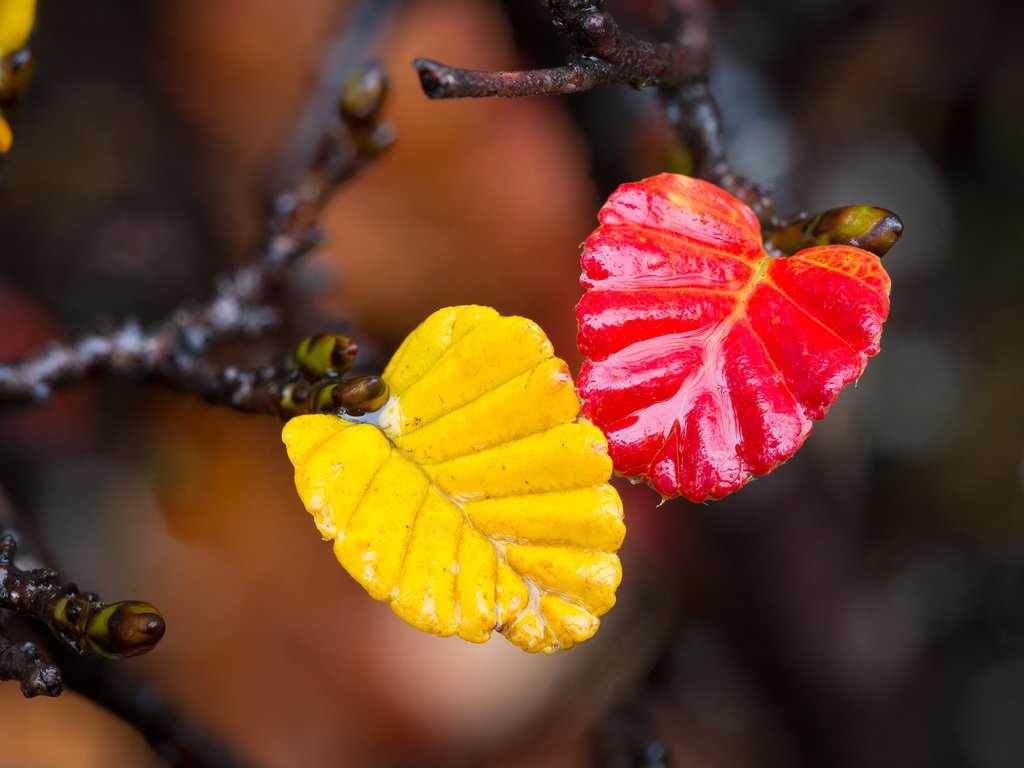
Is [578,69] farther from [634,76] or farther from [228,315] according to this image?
[228,315]

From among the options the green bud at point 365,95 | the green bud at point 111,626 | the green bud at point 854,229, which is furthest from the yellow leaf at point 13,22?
the green bud at point 854,229

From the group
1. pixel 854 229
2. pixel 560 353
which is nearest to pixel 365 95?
pixel 854 229

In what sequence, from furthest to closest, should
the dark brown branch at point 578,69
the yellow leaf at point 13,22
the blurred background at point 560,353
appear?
1. the blurred background at point 560,353
2. the yellow leaf at point 13,22
3. the dark brown branch at point 578,69

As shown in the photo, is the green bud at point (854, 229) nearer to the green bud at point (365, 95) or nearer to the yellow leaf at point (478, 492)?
the yellow leaf at point (478, 492)

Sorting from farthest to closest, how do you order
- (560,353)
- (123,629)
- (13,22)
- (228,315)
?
(560,353)
(228,315)
(13,22)
(123,629)

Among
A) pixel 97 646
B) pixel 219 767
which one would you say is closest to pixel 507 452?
pixel 97 646

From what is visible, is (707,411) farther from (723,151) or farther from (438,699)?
(438,699)

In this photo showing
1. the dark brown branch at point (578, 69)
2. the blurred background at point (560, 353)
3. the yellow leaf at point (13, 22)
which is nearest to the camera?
the dark brown branch at point (578, 69)

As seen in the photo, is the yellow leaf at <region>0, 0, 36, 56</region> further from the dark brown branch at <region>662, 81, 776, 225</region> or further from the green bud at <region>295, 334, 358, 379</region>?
the dark brown branch at <region>662, 81, 776, 225</region>
